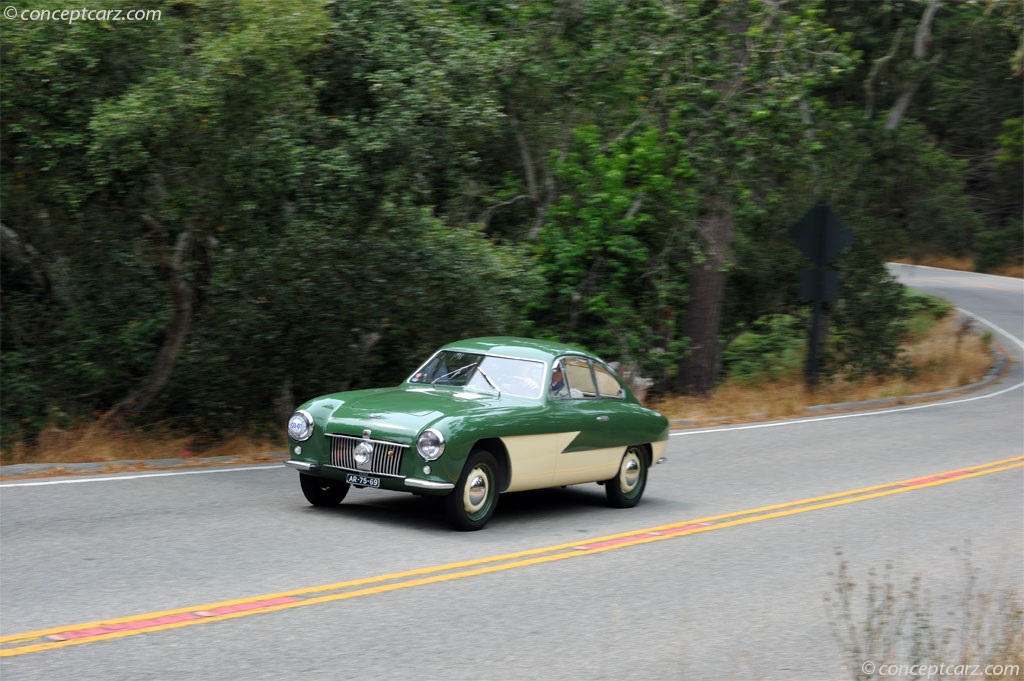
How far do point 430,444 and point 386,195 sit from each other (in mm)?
7432

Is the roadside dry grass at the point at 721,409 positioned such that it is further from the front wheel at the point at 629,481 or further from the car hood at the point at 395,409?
the front wheel at the point at 629,481

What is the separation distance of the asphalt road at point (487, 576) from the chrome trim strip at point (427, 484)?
0.43 m

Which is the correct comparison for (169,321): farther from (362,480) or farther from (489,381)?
(362,480)

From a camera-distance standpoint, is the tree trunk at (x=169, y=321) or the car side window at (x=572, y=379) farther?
the tree trunk at (x=169, y=321)

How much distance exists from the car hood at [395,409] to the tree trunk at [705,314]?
14.1 m

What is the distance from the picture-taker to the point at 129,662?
6008 millimetres

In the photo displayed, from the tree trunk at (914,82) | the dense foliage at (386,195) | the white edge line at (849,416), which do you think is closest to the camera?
the dense foliage at (386,195)

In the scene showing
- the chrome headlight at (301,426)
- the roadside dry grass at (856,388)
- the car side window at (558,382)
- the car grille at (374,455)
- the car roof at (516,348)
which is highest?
the car roof at (516,348)

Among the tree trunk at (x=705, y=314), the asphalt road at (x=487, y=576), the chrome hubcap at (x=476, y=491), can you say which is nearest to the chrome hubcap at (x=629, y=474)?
the asphalt road at (x=487, y=576)

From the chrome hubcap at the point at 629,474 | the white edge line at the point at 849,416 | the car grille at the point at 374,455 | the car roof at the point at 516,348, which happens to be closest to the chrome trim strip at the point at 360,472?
the car grille at the point at 374,455

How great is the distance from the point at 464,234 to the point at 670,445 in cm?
432

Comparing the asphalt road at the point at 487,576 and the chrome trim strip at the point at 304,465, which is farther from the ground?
the chrome trim strip at the point at 304,465

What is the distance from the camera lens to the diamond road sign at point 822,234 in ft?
78.2

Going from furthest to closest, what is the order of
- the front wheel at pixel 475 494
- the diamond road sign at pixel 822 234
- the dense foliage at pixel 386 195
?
the diamond road sign at pixel 822 234, the dense foliage at pixel 386 195, the front wheel at pixel 475 494
